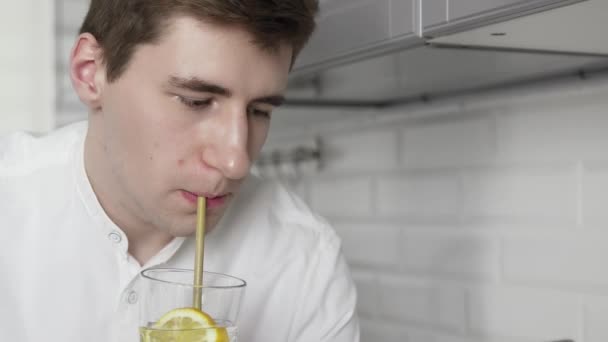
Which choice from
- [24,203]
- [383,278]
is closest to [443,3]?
[24,203]

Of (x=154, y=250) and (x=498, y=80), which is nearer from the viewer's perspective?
(x=154, y=250)

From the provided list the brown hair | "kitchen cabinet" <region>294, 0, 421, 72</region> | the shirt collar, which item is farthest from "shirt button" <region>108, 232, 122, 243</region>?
"kitchen cabinet" <region>294, 0, 421, 72</region>

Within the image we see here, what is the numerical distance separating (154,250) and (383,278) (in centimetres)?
65

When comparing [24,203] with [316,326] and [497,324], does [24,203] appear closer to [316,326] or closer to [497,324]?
[316,326]

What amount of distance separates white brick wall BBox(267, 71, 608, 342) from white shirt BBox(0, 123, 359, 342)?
293 millimetres

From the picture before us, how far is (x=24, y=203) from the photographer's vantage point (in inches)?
50.5

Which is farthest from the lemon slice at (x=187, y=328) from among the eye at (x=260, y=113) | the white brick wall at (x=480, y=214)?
the white brick wall at (x=480, y=214)

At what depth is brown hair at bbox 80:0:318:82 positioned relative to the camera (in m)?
1.04

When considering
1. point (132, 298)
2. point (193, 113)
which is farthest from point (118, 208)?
point (193, 113)

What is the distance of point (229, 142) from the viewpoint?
1.05 meters

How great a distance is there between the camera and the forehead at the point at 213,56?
1.04 meters

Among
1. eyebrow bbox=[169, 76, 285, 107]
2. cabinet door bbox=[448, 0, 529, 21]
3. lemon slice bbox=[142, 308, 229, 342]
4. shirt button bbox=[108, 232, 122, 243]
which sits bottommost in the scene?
lemon slice bbox=[142, 308, 229, 342]

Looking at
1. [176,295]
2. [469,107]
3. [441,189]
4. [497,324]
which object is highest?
[469,107]

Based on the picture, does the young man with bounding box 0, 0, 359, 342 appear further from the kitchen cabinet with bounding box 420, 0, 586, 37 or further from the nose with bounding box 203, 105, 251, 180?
the kitchen cabinet with bounding box 420, 0, 586, 37
